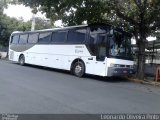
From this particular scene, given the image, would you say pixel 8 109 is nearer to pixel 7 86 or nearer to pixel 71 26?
pixel 7 86

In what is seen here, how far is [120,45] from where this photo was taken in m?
16.3

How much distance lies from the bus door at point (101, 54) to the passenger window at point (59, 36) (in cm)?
342

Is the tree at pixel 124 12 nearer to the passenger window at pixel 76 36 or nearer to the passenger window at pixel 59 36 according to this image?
the passenger window at pixel 76 36

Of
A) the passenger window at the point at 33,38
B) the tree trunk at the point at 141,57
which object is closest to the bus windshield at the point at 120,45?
the tree trunk at the point at 141,57

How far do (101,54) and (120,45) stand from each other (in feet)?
3.98

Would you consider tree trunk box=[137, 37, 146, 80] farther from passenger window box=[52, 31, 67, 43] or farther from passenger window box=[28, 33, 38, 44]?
passenger window box=[28, 33, 38, 44]

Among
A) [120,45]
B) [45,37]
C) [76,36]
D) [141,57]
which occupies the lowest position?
[141,57]

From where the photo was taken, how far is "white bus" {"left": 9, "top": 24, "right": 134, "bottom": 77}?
15820 millimetres

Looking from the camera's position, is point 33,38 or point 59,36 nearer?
point 59,36

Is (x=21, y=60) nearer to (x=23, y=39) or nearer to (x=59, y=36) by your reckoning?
(x=23, y=39)

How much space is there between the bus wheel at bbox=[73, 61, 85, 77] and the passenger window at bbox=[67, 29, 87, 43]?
4.40 feet

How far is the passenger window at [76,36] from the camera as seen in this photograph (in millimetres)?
17312

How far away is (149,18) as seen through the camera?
16703mm

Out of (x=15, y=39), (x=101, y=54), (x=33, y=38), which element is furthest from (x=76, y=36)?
(x=15, y=39)
